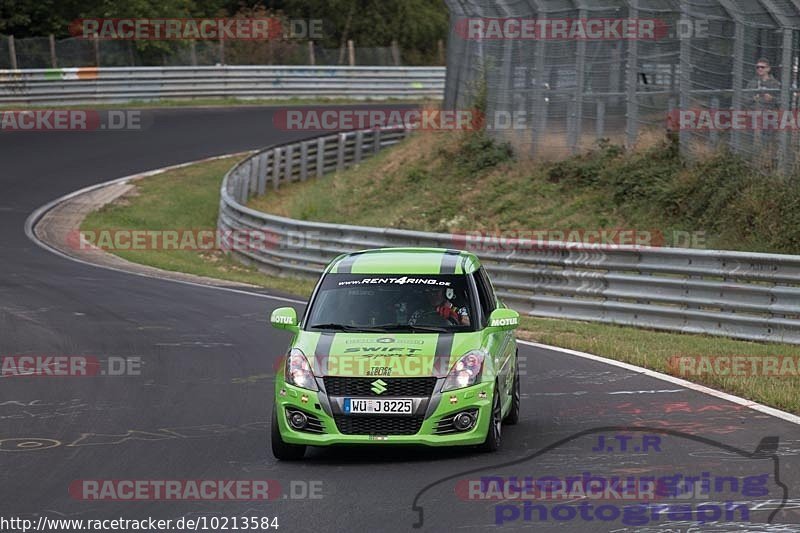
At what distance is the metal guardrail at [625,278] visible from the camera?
16.6 metres

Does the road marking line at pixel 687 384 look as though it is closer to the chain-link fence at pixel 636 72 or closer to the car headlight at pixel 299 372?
the car headlight at pixel 299 372

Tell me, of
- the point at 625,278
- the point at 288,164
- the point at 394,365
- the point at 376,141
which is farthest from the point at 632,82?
Result: the point at 394,365

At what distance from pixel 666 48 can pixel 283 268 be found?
314 inches

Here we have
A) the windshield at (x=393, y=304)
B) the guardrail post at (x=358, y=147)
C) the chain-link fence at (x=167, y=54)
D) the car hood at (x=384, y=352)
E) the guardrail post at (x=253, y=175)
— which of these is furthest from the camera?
the chain-link fence at (x=167, y=54)

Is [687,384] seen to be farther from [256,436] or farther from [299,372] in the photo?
[299,372]

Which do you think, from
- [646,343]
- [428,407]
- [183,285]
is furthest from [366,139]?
[428,407]

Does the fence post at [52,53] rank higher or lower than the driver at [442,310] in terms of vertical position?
higher

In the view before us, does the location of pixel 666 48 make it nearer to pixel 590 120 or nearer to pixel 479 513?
pixel 590 120

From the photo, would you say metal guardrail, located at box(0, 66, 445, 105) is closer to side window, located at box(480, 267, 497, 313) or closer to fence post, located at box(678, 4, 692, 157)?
fence post, located at box(678, 4, 692, 157)

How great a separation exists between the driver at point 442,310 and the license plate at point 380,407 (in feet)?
3.32

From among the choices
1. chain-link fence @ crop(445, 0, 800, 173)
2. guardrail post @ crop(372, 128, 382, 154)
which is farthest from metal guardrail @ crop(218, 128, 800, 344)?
guardrail post @ crop(372, 128, 382, 154)

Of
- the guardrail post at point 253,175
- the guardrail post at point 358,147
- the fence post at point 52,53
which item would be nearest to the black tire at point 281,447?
the guardrail post at point 253,175

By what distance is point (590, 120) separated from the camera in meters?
25.5

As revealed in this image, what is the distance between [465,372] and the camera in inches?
386
